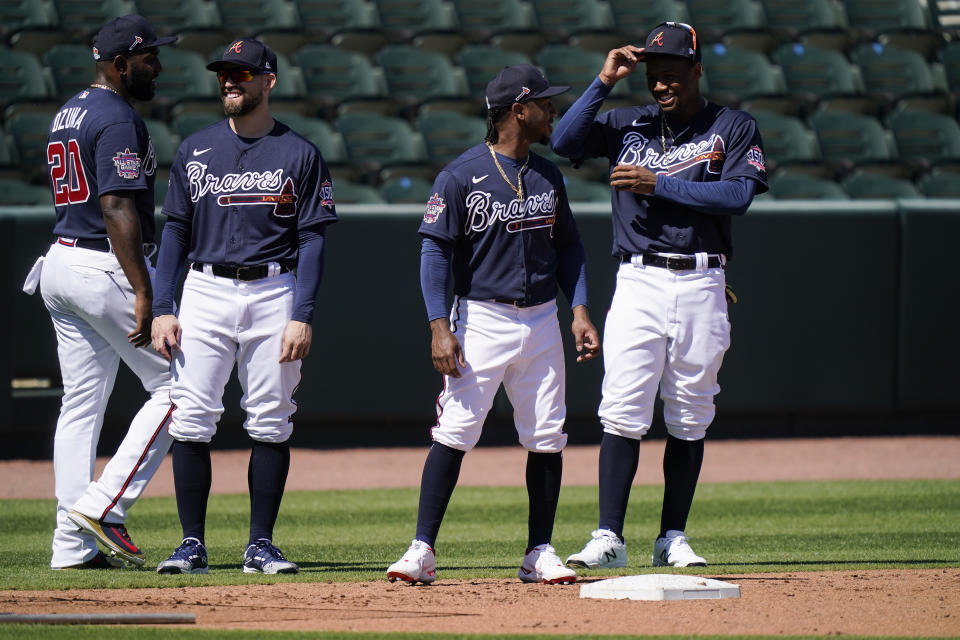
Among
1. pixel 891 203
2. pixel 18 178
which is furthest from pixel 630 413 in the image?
pixel 18 178

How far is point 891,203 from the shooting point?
8.97 meters

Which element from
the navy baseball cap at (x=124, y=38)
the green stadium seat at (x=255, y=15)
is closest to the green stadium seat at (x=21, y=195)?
the green stadium seat at (x=255, y=15)

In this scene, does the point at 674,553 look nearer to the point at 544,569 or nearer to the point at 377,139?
the point at 544,569

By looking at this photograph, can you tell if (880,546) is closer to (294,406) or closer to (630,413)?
(630,413)

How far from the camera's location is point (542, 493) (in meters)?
4.50

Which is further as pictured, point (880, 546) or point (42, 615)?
point (880, 546)

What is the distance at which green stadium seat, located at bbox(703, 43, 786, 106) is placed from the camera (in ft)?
38.3

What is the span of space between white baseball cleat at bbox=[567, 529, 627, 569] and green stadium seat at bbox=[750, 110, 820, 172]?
6.78 metres

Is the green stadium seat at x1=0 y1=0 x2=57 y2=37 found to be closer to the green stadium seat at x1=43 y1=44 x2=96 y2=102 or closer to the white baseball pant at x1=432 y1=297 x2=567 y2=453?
the green stadium seat at x1=43 y1=44 x2=96 y2=102

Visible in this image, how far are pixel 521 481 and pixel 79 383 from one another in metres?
3.47

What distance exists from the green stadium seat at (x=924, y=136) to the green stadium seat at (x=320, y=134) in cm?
478

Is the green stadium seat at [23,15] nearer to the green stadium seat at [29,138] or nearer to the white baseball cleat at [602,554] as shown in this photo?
the green stadium seat at [29,138]

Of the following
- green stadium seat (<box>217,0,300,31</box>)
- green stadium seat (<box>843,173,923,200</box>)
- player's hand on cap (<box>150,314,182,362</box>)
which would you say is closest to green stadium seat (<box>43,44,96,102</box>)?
green stadium seat (<box>217,0,300,31</box>)

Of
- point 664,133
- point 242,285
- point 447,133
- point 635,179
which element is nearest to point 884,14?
point 447,133
